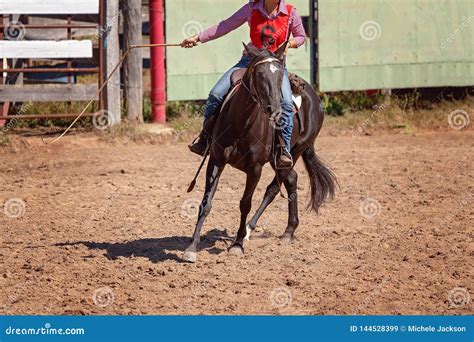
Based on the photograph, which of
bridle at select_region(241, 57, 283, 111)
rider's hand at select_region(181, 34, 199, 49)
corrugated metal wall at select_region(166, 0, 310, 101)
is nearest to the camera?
bridle at select_region(241, 57, 283, 111)

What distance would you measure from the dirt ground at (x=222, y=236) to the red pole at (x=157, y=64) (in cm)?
99

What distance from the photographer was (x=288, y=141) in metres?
8.45

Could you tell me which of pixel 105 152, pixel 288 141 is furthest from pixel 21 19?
pixel 288 141

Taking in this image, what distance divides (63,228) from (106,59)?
5439 mm

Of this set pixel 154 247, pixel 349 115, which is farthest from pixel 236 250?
pixel 349 115

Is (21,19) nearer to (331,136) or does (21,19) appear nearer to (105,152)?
(105,152)

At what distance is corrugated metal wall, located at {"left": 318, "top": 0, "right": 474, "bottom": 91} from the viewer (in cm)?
1524

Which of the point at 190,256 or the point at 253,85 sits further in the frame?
the point at 190,256

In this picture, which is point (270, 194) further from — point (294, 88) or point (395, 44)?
point (395, 44)

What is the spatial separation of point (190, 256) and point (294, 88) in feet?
6.73

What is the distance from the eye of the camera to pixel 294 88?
8.87m

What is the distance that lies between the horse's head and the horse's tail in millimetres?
2134

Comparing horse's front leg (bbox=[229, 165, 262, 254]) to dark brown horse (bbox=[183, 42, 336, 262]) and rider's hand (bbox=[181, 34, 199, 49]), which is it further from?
rider's hand (bbox=[181, 34, 199, 49])

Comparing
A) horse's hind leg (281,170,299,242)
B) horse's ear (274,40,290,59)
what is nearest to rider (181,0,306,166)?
horse's ear (274,40,290,59)
